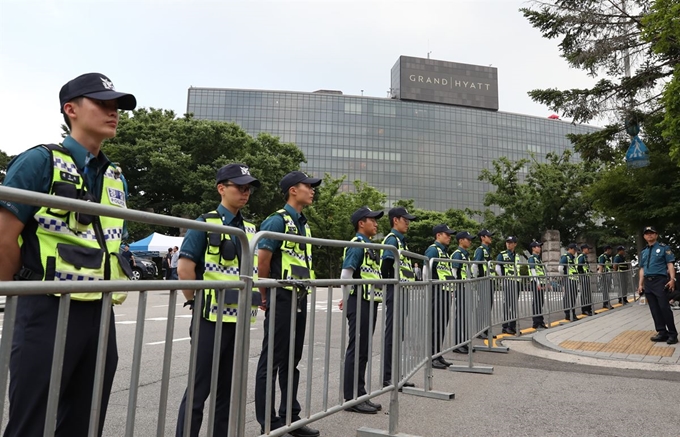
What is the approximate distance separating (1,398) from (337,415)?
3.52 m

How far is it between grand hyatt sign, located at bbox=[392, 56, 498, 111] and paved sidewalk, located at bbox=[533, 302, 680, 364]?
7395cm

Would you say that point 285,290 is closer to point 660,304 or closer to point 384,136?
point 660,304

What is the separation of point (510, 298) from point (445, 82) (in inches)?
3237

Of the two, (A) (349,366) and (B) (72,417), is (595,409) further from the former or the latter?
(B) (72,417)

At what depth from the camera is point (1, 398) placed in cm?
152

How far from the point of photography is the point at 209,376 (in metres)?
2.92

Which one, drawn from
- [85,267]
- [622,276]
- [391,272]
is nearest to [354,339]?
[391,272]

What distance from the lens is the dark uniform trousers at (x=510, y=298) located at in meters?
8.50

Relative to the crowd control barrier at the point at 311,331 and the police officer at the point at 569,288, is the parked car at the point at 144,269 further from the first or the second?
the crowd control barrier at the point at 311,331

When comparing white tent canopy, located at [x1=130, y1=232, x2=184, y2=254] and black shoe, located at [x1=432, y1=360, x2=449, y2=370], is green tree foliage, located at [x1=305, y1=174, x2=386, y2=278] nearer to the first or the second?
white tent canopy, located at [x1=130, y1=232, x2=184, y2=254]

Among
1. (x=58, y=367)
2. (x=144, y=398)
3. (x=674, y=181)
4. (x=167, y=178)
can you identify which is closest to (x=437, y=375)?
(x=144, y=398)

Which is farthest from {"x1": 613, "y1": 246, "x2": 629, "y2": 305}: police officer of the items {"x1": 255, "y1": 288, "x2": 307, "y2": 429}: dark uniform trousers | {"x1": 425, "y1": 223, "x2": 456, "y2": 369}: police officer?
{"x1": 255, "y1": 288, "x2": 307, "y2": 429}: dark uniform trousers

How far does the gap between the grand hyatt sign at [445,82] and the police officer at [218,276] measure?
267ft

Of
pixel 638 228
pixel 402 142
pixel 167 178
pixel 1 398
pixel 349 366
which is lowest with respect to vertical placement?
pixel 349 366
